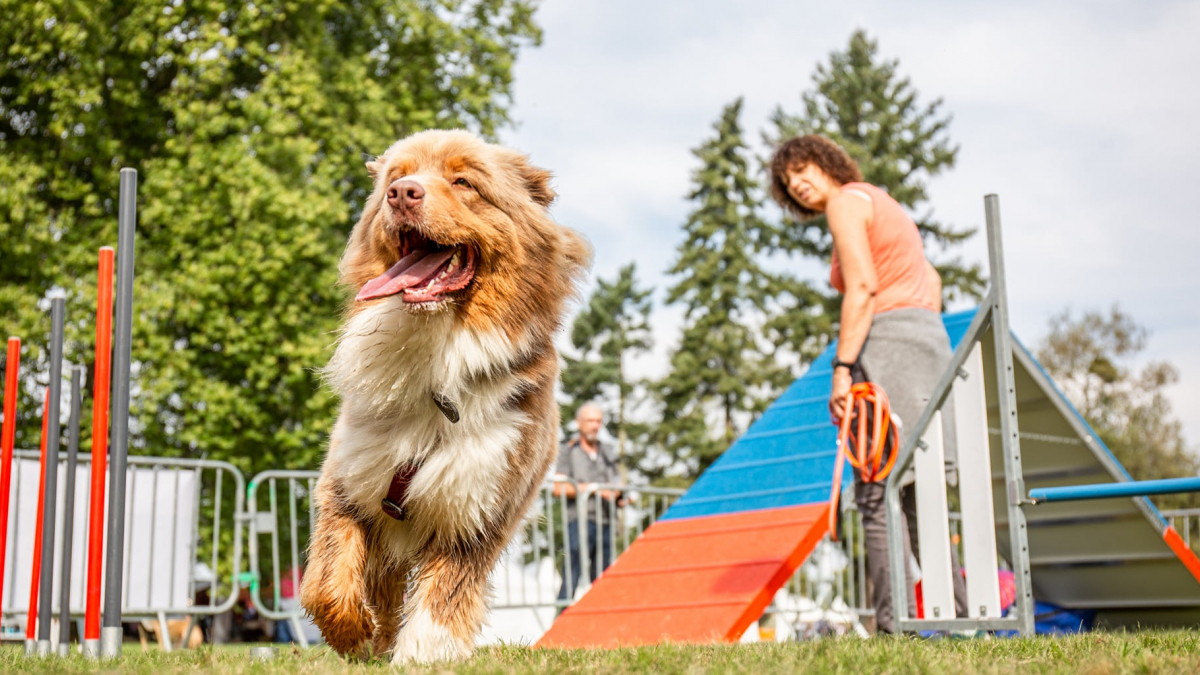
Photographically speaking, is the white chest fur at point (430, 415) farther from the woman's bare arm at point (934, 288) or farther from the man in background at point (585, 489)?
the man in background at point (585, 489)

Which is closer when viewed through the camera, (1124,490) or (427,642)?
(427,642)

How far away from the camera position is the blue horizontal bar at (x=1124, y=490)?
3.86 meters

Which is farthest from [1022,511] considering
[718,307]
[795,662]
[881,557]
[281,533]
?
[718,307]

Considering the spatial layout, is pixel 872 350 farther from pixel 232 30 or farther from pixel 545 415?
pixel 232 30

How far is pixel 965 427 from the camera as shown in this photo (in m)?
4.97

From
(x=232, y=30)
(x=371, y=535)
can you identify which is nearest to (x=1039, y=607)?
(x=371, y=535)

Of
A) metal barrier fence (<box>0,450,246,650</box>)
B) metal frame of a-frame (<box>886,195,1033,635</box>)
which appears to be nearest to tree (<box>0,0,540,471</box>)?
metal barrier fence (<box>0,450,246,650</box>)

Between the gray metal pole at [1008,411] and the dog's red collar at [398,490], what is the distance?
255 cm

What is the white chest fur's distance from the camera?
375 cm

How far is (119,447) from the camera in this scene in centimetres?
400

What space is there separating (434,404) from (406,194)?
74cm

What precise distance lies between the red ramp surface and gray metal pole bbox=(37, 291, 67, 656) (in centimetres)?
238

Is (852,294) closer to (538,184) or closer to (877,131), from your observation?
(538,184)

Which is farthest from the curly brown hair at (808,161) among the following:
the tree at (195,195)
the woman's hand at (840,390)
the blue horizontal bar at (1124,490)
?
the tree at (195,195)
